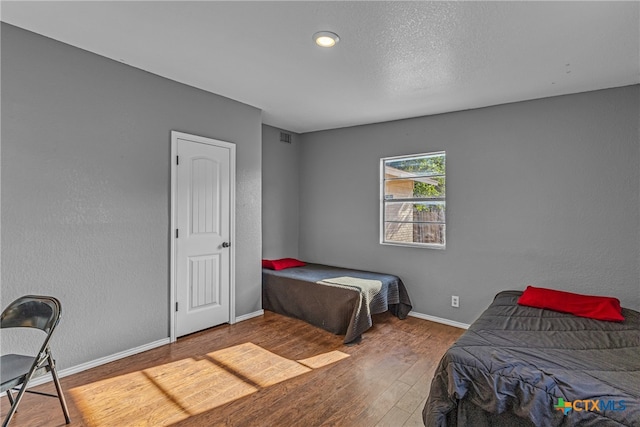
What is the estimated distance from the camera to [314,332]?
357 cm

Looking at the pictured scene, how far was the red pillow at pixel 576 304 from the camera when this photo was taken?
2.52 metres

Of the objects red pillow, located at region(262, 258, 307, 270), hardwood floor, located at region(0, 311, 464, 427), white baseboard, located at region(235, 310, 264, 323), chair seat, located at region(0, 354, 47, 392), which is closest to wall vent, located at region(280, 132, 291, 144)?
red pillow, located at region(262, 258, 307, 270)

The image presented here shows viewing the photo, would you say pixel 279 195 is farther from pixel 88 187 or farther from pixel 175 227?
pixel 88 187

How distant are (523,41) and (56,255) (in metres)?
3.69

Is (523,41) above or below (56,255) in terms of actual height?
above

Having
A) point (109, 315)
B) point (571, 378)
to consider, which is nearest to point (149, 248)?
point (109, 315)

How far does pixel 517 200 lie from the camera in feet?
11.5

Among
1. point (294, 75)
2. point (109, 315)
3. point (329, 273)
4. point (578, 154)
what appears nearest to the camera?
point (109, 315)

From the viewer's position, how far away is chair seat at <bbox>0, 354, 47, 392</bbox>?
1.69 metres

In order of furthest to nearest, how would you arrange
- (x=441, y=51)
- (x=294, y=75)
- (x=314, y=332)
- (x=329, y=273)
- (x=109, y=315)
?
(x=329, y=273) → (x=314, y=332) → (x=294, y=75) → (x=109, y=315) → (x=441, y=51)

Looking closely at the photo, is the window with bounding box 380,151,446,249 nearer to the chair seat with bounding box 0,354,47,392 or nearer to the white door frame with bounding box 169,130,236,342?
the white door frame with bounding box 169,130,236,342

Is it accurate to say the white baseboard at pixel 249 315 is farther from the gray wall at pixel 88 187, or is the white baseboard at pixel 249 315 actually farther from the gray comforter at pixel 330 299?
the gray wall at pixel 88 187

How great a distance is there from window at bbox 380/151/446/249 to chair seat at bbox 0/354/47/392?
11.9 ft

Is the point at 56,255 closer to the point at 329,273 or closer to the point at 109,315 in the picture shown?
the point at 109,315
